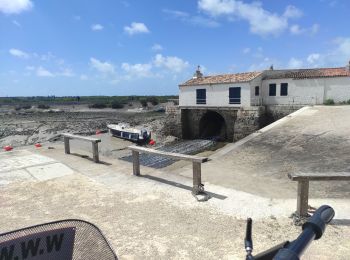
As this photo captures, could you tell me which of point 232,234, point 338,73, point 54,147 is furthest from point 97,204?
point 338,73

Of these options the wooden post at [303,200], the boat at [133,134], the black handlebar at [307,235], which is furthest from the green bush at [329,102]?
the black handlebar at [307,235]

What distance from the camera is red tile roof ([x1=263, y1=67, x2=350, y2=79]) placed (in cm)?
2405

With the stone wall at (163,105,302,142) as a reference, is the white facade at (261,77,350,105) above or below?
above

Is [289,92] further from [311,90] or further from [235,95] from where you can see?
[235,95]

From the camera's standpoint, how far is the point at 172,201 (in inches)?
234

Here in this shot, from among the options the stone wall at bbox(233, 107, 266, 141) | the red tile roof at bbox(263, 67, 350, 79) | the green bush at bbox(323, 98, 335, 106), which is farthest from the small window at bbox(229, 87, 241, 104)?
the green bush at bbox(323, 98, 335, 106)

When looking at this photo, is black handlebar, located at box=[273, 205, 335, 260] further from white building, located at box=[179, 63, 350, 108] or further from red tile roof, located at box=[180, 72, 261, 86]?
red tile roof, located at box=[180, 72, 261, 86]

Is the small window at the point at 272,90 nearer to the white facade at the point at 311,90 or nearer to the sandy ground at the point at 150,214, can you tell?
the white facade at the point at 311,90

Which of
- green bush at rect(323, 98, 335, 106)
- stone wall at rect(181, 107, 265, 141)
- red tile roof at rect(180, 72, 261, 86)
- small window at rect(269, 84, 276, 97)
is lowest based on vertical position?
stone wall at rect(181, 107, 265, 141)

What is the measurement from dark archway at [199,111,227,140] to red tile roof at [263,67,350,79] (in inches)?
258

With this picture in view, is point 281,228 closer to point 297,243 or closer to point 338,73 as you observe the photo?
point 297,243

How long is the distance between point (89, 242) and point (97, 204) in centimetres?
368

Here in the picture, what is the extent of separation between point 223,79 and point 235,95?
2.33 metres

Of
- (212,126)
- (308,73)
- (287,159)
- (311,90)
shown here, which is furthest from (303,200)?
(212,126)
